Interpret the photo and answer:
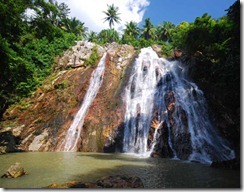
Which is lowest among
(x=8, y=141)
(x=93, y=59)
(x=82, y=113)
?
(x=8, y=141)

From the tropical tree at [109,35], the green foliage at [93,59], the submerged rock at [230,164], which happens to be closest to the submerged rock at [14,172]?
the submerged rock at [230,164]

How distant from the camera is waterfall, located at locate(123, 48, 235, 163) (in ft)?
31.4

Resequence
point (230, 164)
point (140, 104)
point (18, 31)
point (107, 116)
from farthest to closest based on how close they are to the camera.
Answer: point (107, 116) → point (140, 104) → point (18, 31) → point (230, 164)

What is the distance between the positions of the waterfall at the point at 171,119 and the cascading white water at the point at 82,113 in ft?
7.92

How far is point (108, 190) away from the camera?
4.33 meters

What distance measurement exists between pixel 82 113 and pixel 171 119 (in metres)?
5.81

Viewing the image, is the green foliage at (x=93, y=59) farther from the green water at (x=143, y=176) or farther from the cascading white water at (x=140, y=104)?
the green water at (x=143, y=176)

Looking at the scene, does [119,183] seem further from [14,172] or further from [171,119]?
[171,119]

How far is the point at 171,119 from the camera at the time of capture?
37.1 feet

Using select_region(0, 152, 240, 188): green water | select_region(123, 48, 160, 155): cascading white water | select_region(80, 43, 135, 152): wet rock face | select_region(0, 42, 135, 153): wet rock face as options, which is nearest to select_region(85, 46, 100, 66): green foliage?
select_region(0, 42, 135, 153): wet rock face

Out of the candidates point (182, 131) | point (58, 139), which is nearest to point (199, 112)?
point (182, 131)

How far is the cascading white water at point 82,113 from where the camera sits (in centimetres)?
1300

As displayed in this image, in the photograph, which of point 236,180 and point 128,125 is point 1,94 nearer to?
point 128,125

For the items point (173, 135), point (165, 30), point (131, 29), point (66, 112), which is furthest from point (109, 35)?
point (173, 135)
